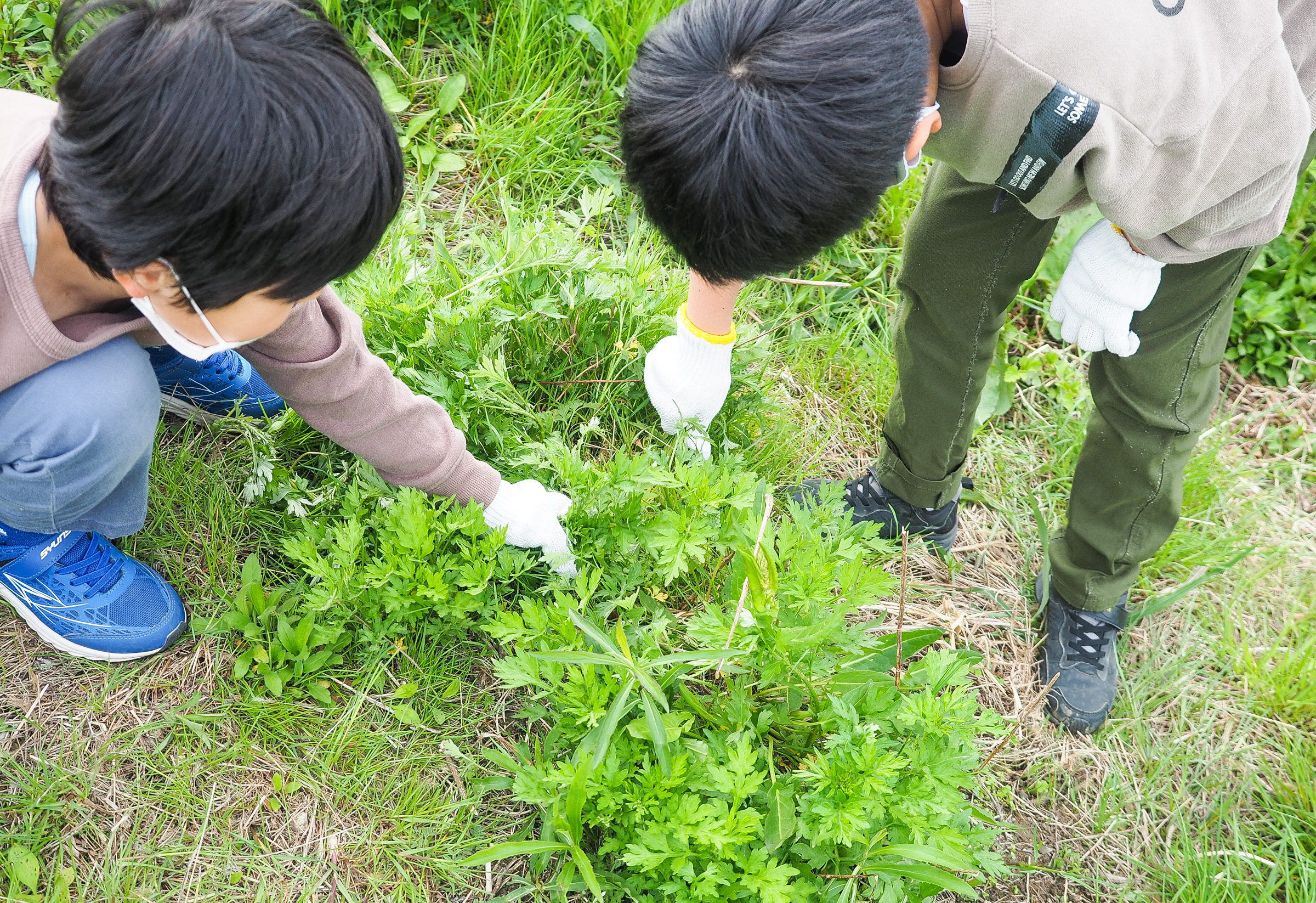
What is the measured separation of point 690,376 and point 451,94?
1368mm

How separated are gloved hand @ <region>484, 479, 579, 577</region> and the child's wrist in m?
0.44

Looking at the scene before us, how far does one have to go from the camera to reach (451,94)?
8.98 feet

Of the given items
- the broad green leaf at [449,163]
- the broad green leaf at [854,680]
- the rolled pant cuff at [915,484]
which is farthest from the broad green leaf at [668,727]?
the broad green leaf at [449,163]

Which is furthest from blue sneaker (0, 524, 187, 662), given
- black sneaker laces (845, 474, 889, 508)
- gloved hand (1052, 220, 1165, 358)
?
gloved hand (1052, 220, 1165, 358)

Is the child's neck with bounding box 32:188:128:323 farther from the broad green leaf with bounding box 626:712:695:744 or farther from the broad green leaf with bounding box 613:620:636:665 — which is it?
the broad green leaf with bounding box 626:712:695:744

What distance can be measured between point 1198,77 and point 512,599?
1.54m

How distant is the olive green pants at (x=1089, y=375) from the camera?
1.74 meters

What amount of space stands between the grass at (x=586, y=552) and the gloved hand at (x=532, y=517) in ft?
0.30

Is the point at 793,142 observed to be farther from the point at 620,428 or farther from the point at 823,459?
the point at 823,459

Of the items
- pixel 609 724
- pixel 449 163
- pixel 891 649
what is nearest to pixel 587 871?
pixel 609 724

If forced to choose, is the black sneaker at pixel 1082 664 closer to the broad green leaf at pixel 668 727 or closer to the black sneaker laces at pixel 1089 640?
the black sneaker laces at pixel 1089 640

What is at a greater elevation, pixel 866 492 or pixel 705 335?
pixel 705 335

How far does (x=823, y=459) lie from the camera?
250 cm

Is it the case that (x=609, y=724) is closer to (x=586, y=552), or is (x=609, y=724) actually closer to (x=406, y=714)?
(x=586, y=552)
